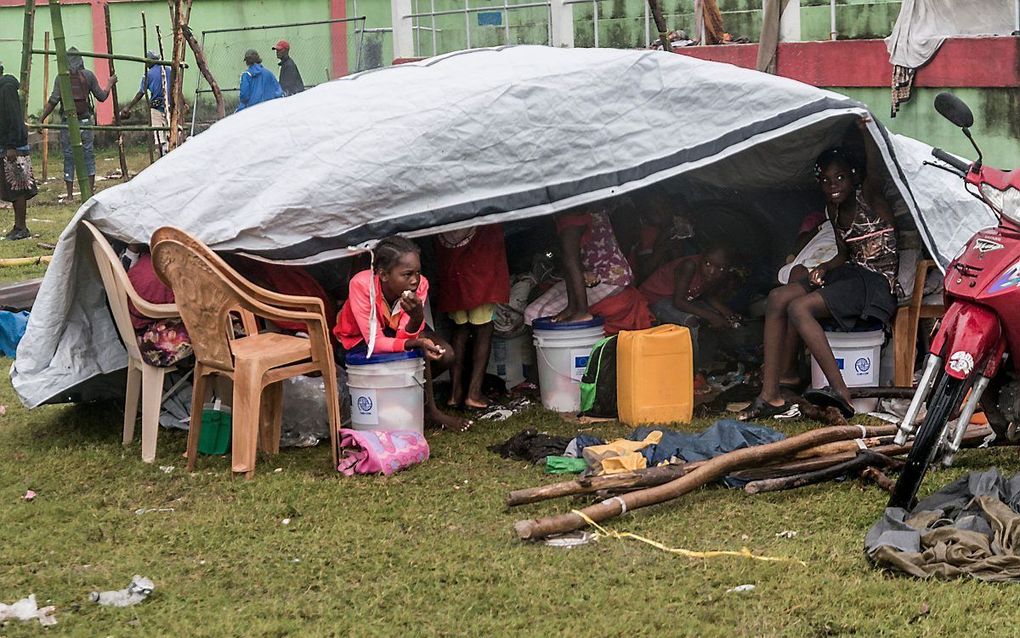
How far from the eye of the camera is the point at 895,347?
21.1 feet

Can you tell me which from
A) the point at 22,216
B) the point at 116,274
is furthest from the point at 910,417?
the point at 22,216

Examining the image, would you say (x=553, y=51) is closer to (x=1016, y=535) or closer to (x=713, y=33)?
(x=1016, y=535)

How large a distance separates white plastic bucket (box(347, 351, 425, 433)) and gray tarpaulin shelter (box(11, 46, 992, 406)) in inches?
21.5

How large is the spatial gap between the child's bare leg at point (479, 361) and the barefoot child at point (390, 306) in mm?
703

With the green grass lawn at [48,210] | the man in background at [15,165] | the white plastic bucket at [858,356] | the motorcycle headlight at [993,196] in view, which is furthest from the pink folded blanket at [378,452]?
the man in background at [15,165]

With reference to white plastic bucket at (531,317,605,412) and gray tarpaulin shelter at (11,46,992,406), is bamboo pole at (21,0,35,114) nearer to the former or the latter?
gray tarpaulin shelter at (11,46,992,406)

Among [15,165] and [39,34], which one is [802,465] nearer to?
[15,165]

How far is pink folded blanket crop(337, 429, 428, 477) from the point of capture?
18.2 ft

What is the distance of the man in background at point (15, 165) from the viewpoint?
1384 cm

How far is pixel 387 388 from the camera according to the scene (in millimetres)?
5938

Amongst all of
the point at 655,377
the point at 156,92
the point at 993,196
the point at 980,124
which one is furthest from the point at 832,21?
the point at 156,92

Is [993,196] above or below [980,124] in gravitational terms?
above

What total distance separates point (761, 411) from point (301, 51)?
1559 centimetres

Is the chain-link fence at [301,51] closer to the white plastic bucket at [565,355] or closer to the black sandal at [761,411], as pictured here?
the white plastic bucket at [565,355]
